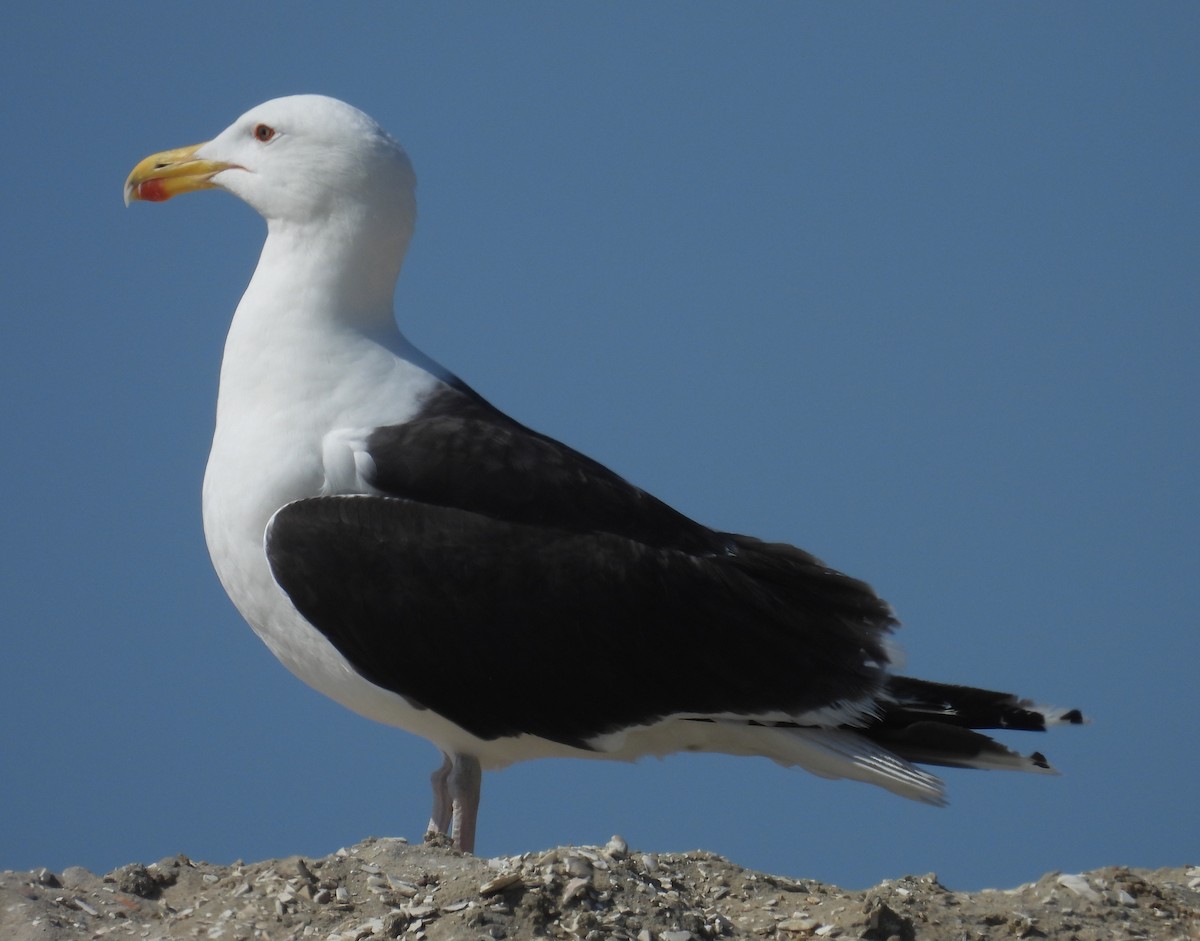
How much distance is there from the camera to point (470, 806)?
7.40 metres

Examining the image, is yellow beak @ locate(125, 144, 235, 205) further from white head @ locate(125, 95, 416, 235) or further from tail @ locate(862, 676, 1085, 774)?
tail @ locate(862, 676, 1085, 774)

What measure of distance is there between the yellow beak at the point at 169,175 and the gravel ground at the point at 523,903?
127 inches

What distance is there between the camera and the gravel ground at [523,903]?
5.73m

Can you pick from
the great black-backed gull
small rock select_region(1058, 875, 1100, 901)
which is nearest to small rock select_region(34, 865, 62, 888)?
the great black-backed gull

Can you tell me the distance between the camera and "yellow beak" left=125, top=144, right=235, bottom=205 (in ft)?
26.5

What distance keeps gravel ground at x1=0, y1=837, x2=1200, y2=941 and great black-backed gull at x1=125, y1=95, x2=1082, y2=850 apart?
711mm

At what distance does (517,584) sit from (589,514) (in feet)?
1.45

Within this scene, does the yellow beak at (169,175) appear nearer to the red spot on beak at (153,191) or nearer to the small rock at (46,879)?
the red spot on beak at (153,191)

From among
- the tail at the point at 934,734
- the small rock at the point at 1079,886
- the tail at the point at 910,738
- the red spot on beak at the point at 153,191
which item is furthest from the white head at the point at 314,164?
the small rock at the point at 1079,886

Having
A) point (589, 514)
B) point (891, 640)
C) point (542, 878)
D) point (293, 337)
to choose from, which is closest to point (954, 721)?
point (891, 640)

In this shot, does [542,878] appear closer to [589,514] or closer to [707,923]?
[707,923]

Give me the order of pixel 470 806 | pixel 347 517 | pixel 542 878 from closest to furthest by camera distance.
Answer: pixel 542 878 → pixel 347 517 → pixel 470 806

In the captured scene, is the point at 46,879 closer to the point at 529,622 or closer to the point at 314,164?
the point at 529,622

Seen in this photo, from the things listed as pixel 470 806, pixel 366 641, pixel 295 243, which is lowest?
pixel 470 806
